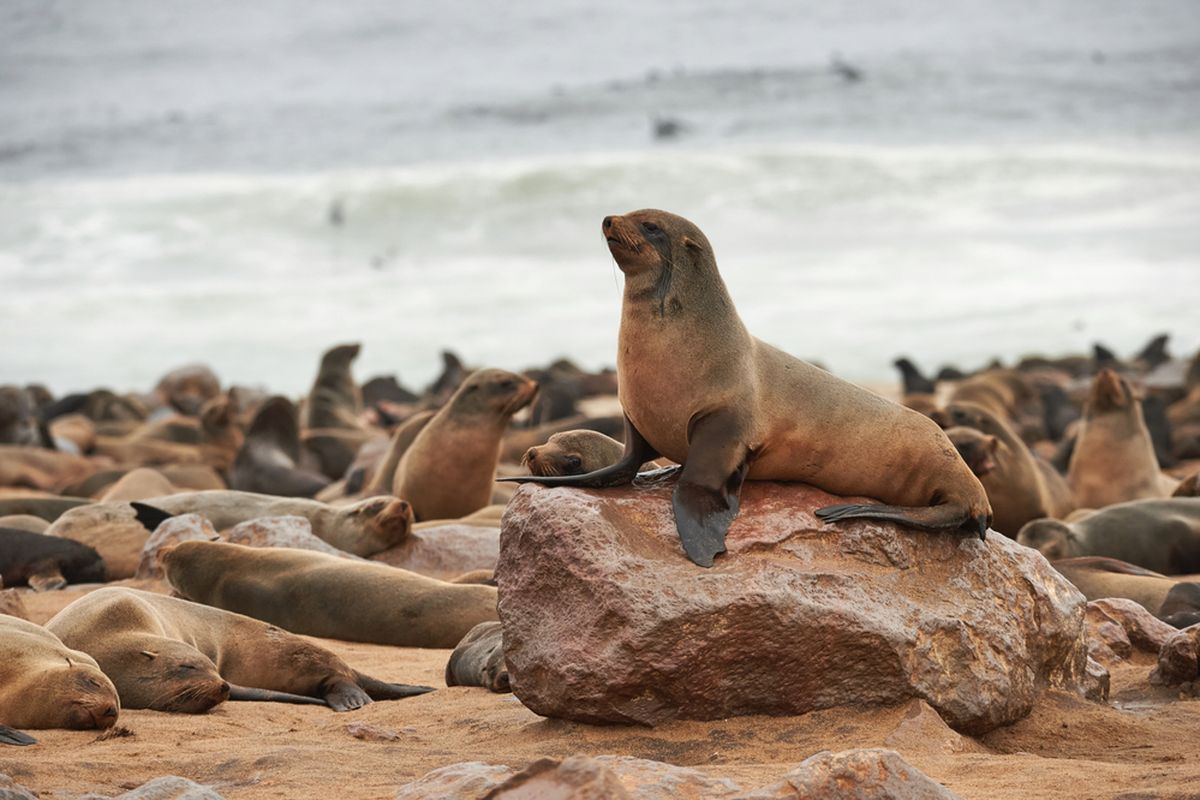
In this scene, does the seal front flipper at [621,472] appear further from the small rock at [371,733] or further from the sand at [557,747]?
the small rock at [371,733]

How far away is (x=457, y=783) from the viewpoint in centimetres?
333

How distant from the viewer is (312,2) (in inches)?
2382

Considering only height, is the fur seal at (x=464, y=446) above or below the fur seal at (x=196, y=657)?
above

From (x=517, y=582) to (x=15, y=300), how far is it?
95.3 ft

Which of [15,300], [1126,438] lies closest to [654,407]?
[1126,438]

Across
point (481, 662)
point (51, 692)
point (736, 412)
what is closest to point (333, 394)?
point (481, 662)

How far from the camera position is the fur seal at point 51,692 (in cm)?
474

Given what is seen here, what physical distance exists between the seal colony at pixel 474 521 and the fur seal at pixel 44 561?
0.04 ft

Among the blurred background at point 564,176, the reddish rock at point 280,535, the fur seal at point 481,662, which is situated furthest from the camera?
the blurred background at point 564,176

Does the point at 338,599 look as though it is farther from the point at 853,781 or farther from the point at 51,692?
the point at 853,781

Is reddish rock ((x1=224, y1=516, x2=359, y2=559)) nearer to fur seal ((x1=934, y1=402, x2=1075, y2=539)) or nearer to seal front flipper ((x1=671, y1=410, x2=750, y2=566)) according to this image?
seal front flipper ((x1=671, y1=410, x2=750, y2=566))

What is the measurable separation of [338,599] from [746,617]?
9.50ft

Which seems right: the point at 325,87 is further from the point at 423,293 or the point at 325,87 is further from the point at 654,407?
the point at 654,407

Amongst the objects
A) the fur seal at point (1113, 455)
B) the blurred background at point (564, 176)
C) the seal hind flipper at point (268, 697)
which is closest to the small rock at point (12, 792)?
the seal hind flipper at point (268, 697)
